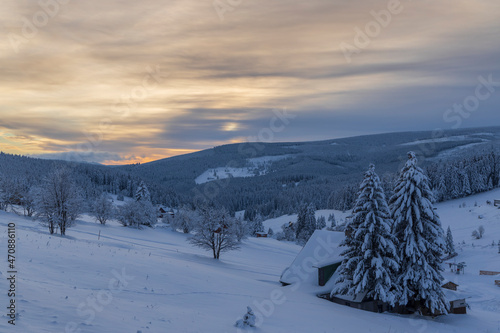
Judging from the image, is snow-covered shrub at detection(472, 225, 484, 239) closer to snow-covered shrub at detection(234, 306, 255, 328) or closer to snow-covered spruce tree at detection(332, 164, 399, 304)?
snow-covered spruce tree at detection(332, 164, 399, 304)

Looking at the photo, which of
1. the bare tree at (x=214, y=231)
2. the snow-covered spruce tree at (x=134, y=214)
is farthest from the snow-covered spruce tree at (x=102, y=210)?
the bare tree at (x=214, y=231)

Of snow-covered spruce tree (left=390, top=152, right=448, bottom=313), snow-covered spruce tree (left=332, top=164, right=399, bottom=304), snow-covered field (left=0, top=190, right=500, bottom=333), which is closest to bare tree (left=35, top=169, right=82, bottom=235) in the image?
snow-covered field (left=0, top=190, right=500, bottom=333)

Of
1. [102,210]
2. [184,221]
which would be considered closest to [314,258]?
[102,210]

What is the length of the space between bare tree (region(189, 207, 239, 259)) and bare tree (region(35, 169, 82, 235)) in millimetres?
15973

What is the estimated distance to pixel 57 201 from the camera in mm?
43406

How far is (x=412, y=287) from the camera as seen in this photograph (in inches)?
1131

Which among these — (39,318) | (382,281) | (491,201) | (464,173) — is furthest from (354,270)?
(464,173)

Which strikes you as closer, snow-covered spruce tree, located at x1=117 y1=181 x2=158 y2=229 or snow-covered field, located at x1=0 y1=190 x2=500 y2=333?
snow-covered field, located at x1=0 y1=190 x2=500 y2=333

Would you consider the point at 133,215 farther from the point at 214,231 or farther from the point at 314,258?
the point at 314,258

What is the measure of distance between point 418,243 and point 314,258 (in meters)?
11.5

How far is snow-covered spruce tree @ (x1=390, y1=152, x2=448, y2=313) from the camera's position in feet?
92.7

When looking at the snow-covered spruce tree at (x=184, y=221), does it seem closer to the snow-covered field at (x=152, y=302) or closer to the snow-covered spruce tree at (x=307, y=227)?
the snow-covered spruce tree at (x=307, y=227)

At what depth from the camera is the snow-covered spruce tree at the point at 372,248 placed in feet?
91.4

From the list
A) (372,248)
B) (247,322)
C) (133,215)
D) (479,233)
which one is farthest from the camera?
(479,233)
